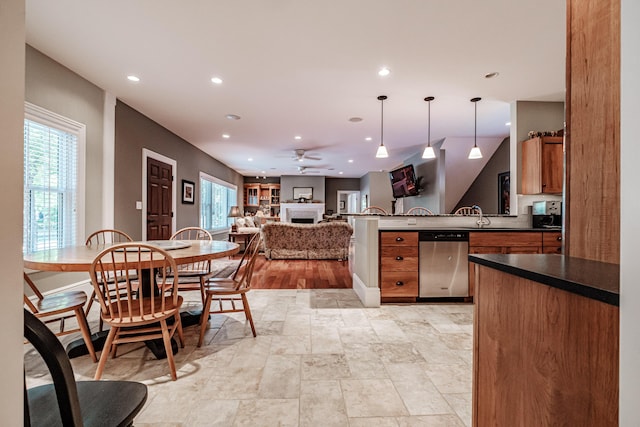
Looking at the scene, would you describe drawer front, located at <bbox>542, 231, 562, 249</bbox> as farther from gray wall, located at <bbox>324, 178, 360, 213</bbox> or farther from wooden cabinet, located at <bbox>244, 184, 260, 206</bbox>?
wooden cabinet, located at <bbox>244, 184, 260, 206</bbox>

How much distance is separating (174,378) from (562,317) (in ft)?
6.68

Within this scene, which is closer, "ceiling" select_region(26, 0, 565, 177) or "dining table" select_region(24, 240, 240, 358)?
"dining table" select_region(24, 240, 240, 358)

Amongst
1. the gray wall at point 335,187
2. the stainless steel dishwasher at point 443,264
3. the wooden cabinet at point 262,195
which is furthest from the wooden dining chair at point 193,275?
the gray wall at point 335,187

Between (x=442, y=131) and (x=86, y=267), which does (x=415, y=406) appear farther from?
(x=442, y=131)

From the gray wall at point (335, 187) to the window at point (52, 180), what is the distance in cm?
910

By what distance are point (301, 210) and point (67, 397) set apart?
10446mm

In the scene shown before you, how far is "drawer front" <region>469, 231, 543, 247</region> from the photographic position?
133 inches

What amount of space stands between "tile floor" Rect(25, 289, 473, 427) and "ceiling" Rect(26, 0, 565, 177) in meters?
2.66

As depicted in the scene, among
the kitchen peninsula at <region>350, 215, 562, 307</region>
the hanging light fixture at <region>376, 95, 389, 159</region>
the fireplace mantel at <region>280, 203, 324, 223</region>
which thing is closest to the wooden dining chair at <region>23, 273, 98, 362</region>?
the kitchen peninsula at <region>350, 215, 562, 307</region>

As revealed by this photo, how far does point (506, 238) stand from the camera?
11.1ft

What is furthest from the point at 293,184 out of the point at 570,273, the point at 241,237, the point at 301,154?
the point at 570,273

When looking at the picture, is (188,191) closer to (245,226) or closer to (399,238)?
(245,226)

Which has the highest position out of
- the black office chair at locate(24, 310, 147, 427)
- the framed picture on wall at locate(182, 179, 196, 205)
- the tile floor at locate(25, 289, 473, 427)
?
the framed picture on wall at locate(182, 179, 196, 205)

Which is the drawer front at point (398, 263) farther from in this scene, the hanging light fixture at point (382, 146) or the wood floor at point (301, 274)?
the hanging light fixture at point (382, 146)
